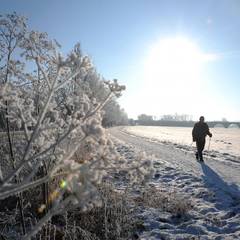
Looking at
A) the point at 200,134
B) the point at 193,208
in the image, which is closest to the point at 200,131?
the point at 200,134

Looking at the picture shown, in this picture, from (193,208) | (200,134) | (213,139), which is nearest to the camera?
(193,208)

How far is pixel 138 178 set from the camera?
2295 millimetres

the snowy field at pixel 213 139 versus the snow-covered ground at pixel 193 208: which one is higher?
the snowy field at pixel 213 139

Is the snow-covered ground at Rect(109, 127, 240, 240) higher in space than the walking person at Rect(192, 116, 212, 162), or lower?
lower

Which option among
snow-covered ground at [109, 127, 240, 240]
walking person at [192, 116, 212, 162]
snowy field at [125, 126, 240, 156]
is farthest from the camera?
snowy field at [125, 126, 240, 156]

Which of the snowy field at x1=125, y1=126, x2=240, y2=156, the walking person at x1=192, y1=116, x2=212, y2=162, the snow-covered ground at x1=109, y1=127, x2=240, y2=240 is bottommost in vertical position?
the snow-covered ground at x1=109, y1=127, x2=240, y2=240

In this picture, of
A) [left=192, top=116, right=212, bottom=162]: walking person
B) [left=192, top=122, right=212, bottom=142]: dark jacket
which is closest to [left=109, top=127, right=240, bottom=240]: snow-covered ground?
[left=192, top=116, right=212, bottom=162]: walking person

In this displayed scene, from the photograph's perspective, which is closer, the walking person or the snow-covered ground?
the snow-covered ground

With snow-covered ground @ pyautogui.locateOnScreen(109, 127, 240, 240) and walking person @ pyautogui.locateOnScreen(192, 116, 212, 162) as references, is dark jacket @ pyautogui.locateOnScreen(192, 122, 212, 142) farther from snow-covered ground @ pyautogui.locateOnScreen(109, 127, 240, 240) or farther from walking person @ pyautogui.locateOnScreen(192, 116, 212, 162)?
snow-covered ground @ pyautogui.locateOnScreen(109, 127, 240, 240)

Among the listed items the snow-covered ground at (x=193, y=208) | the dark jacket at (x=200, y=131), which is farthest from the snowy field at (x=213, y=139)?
the snow-covered ground at (x=193, y=208)

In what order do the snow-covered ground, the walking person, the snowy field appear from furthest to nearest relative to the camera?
the snowy field → the walking person → the snow-covered ground

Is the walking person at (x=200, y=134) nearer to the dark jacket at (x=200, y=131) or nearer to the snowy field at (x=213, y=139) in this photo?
the dark jacket at (x=200, y=131)

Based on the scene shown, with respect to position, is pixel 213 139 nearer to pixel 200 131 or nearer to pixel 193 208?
pixel 200 131

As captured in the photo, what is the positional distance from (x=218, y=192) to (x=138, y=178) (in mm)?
8120
